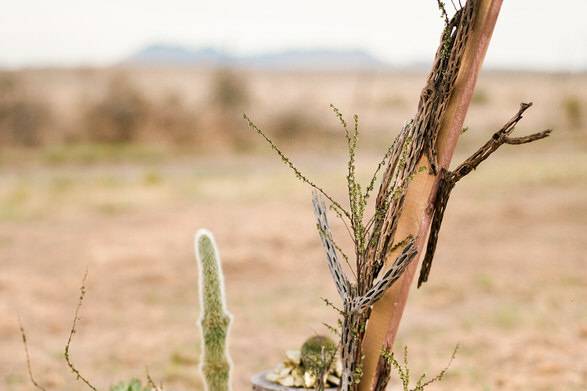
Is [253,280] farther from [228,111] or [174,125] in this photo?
[228,111]

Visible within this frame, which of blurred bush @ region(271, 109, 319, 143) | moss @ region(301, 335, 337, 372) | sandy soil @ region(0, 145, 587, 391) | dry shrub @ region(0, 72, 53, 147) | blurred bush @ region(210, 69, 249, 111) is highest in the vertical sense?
blurred bush @ region(210, 69, 249, 111)

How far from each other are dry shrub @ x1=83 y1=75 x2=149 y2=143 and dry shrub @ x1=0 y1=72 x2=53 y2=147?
4.37ft

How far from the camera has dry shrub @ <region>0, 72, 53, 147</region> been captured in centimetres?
2657

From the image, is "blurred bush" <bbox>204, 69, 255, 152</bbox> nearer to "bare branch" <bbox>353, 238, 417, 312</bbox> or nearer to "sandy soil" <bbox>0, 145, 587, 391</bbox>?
"sandy soil" <bbox>0, 145, 587, 391</bbox>

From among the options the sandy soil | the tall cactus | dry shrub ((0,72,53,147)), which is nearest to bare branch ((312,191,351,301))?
the tall cactus

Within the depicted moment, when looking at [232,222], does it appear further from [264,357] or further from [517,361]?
[517,361]

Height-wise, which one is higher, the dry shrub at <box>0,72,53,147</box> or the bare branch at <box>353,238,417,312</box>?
the dry shrub at <box>0,72,53,147</box>

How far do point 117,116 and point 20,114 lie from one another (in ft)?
9.22

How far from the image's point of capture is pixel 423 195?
3338mm

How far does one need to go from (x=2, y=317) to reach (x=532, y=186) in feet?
37.5

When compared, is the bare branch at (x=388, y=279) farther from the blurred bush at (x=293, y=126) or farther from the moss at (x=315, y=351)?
the blurred bush at (x=293, y=126)

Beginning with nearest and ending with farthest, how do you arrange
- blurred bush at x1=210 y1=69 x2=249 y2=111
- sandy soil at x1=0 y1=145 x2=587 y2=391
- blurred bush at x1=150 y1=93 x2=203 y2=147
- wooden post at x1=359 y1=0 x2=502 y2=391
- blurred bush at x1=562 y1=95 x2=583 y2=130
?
wooden post at x1=359 y1=0 x2=502 y2=391 → sandy soil at x1=0 y1=145 x2=587 y2=391 → blurred bush at x1=150 y1=93 x2=203 y2=147 → blurred bush at x1=210 y1=69 x2=249 y2=111 → blurred bush at x1=562 y1=95 x2=583 y2=130

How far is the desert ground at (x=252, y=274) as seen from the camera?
7582 mm

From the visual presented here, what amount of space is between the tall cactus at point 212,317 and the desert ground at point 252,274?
0.60 meters
